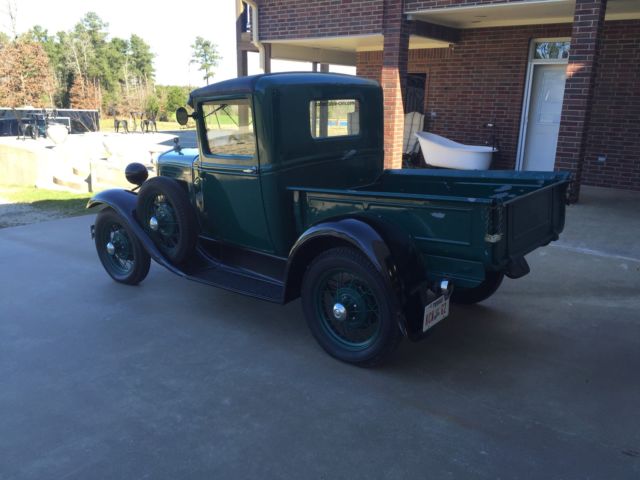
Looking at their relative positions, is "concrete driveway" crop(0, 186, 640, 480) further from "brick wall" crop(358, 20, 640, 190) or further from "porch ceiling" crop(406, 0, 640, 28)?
"brick wall" crop(358, 20, 640, 190)

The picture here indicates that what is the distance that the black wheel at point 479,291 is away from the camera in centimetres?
436

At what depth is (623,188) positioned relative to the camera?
9234 millimetres

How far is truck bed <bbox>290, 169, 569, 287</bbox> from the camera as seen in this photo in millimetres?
2996

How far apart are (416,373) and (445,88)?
8903 mm

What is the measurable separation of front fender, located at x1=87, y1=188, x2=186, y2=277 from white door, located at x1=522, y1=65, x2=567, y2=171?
791 centimetres

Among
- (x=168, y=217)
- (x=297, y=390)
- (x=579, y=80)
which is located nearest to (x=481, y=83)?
(x=579, y=80)

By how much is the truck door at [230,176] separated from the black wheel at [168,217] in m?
0.21

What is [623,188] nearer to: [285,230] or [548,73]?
[548,73]

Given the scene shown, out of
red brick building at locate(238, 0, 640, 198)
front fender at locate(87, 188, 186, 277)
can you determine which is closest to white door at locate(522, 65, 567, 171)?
red brick building at locate(238, 0, 640, 198)

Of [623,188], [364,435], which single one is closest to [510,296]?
[364,435]

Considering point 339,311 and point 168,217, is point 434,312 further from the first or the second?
point 168,217

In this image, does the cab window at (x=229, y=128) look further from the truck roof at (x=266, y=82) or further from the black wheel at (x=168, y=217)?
the black wheel at (x=168, y=217)

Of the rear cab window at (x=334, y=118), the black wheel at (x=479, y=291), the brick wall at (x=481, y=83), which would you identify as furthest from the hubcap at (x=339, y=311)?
the brick wall at (x=481, y=83)

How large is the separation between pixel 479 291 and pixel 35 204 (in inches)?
312
